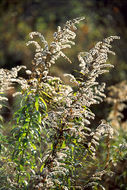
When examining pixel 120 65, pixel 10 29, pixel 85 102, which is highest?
pixel 10 29

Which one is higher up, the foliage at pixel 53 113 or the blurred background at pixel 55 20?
the blurred background at pixel 55 20

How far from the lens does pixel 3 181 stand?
3230 millimetres

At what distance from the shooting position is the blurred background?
11.8 meters

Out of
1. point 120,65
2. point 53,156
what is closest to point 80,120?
point 53,156

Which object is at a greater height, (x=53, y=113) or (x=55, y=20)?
(x=55, y=20)

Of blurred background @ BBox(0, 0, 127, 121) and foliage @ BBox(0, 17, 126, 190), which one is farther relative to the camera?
blurred background @ BBox(0, 0, 127, 121)

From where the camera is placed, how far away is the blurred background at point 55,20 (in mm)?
11805

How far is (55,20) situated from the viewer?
1305 cm

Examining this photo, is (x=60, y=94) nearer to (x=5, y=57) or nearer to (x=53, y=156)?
(x=53, y=156)

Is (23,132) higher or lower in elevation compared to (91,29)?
lower

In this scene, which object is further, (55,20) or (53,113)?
(55,20)

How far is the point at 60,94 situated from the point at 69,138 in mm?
489

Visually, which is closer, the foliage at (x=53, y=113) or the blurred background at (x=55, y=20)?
the foliage at (x=53, y=113)

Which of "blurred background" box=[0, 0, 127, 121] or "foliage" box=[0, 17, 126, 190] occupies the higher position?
"blurred background" box=[0, 0, 127, 121]
